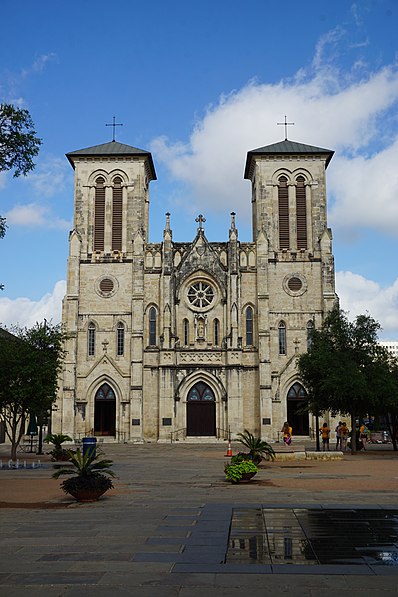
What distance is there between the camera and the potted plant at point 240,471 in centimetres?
2064

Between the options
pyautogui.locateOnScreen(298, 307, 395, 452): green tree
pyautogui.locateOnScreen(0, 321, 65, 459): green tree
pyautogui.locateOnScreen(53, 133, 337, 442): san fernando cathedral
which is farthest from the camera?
pyautogui.locateOnScreen(53, 133, 337, 442): san fernando cathedral

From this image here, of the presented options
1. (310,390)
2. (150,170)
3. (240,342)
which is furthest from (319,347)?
(150,170)

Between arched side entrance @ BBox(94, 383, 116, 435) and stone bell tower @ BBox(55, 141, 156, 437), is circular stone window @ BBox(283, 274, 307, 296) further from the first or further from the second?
arched side entrance @ BBox(94, 383, 116, 435)

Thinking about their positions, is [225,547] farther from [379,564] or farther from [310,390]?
[310,390]

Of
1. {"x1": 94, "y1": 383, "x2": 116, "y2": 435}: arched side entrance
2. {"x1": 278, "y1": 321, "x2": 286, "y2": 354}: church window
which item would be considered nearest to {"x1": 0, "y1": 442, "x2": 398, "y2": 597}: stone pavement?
{"x1": 94, "y1": 383, "x2": 116, "y2": 435}: arched side entrance

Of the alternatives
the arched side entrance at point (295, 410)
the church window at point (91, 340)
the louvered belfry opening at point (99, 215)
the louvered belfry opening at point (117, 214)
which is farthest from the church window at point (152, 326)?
the arched side entrance at point (295, 410)

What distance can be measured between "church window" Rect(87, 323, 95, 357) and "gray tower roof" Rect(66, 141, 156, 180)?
47.0 feet

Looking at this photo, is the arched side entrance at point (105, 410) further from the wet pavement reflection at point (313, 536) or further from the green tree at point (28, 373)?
the wet pavement reflection at point (313, 536)

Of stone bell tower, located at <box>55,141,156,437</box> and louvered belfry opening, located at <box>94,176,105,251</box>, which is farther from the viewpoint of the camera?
louvered belfry opening, located at <box>94,176,105,251</box>

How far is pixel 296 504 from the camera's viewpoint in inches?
603

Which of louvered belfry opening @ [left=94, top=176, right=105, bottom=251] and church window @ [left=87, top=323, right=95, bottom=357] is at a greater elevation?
louvered belfry opening @ [left=94, top=176, right=105, bottom=251]

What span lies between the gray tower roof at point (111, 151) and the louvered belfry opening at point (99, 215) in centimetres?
217

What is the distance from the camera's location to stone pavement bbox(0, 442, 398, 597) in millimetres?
8023

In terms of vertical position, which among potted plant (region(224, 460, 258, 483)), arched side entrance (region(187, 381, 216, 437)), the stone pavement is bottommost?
the stone pavement
